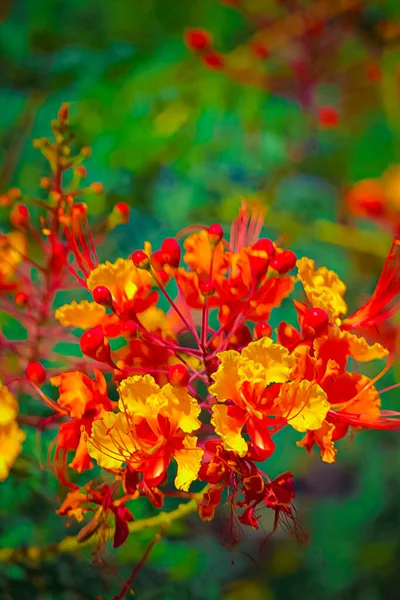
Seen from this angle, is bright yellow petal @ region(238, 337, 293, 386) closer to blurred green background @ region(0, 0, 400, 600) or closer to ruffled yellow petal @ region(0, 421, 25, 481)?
ruffled yellow petal @ region(0, 421, 25, 481)

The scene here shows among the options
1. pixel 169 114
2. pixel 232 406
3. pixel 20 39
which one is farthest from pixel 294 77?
pixel 232 406

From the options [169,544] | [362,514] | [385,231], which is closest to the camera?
Answer: [169,544]

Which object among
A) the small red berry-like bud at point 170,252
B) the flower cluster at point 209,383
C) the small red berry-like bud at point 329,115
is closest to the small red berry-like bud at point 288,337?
the flower cluster at point 209,383

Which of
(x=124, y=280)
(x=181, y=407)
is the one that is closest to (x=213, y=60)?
(x=124, y=280)

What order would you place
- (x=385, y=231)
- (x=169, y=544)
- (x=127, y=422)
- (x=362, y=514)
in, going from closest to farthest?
(x=127, y=422), (x=169, y=544), (x=362, y=514), (x=385, y=231)

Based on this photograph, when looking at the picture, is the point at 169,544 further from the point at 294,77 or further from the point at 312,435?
the point at 294,77

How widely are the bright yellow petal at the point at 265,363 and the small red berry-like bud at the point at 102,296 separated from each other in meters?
0.11

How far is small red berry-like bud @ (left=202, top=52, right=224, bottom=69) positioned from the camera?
0.94m

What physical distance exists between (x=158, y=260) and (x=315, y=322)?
141 millimetres

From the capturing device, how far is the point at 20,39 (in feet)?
3.02

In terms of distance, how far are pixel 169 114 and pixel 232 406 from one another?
58cm

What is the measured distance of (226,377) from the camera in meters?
0.47

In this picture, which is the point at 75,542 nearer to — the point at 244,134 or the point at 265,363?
the point at 265,363

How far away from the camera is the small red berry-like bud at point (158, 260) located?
0.52 metres
